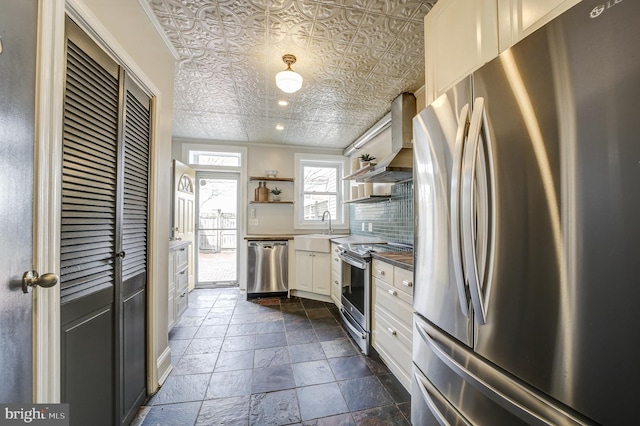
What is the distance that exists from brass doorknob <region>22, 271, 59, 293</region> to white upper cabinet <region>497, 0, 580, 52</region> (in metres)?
1.76

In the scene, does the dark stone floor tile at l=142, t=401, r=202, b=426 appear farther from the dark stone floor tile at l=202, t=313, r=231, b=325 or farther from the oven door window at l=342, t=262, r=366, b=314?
the oven door window at l=342, t=262, r=366, b=314

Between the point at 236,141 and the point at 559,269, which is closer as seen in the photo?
the point at 559,269

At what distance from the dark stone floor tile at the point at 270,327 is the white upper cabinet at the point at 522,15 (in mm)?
2814

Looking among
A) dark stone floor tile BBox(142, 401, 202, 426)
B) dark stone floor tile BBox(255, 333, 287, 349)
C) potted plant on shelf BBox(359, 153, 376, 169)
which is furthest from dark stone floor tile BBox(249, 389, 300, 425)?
potted plant on shelf BBox(359, 153, 376, 169)

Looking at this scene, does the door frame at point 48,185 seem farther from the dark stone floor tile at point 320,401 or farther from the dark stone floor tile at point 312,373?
the dark stone floor tile at point 312,373

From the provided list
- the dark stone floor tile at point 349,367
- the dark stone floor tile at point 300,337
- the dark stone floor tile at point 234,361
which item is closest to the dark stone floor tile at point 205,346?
the dark stone floor tile at point 234,361

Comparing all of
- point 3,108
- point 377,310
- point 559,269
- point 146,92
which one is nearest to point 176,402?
point 377,310

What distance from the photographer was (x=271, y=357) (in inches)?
85.7

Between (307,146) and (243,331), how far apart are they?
122 inches

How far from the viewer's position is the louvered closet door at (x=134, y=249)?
1387 mm

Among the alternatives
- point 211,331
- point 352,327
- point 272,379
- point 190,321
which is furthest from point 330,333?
point 190,321

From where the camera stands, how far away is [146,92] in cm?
162

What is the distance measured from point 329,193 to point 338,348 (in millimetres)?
2800

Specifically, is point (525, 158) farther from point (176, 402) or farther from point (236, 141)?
point (236, 141)
